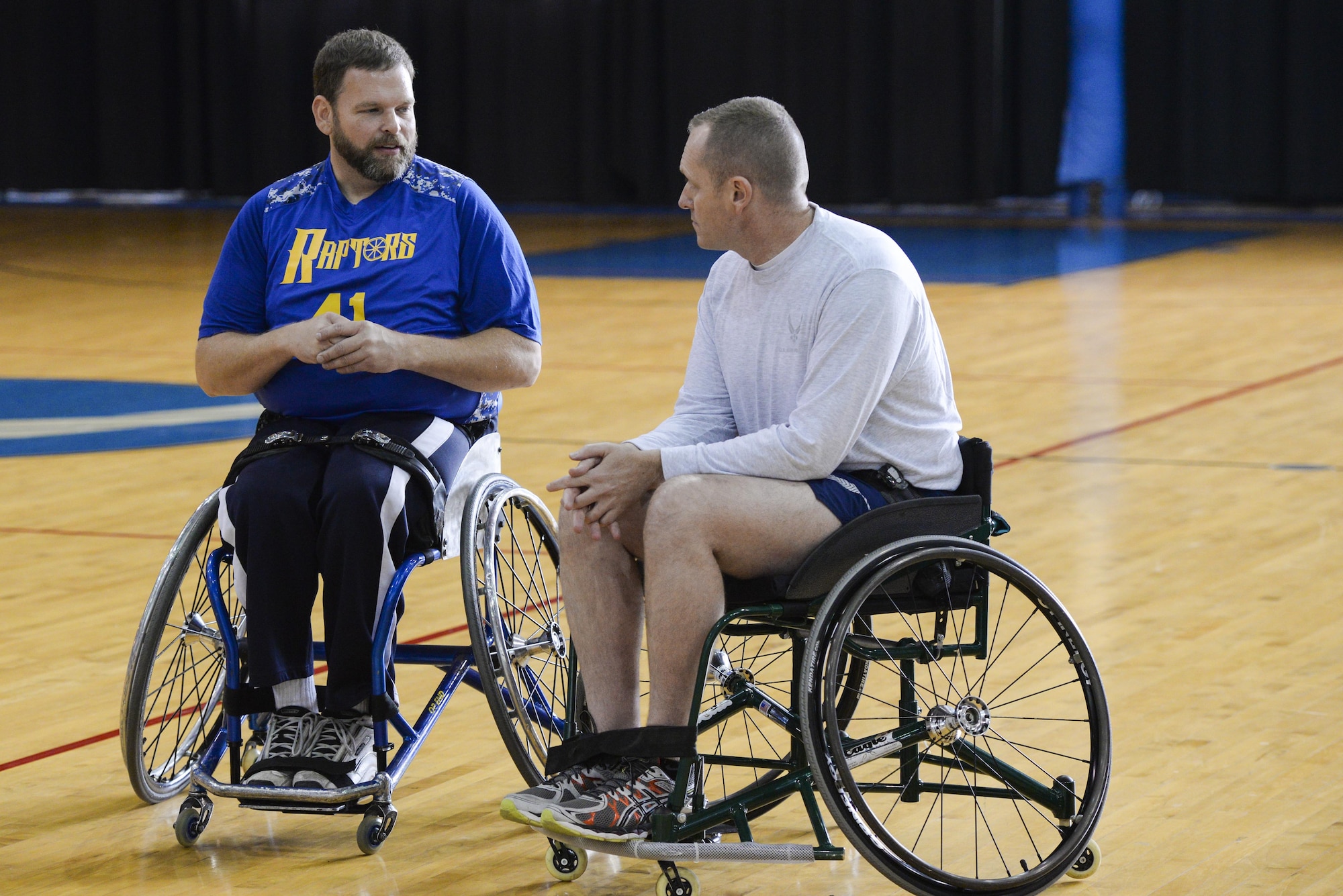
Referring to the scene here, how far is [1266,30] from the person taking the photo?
1129cm

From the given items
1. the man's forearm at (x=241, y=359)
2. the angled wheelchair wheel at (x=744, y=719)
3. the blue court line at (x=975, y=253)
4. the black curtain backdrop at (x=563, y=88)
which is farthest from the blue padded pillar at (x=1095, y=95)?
the man's forearm at (x=241, y=359)

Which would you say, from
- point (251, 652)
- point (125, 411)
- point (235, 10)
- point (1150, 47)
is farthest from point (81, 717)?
point (235, 10)

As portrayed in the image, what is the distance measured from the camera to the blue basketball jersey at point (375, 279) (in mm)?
2350

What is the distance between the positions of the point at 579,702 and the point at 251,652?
38 centimetres

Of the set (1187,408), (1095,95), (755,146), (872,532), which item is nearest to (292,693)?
(872,532)

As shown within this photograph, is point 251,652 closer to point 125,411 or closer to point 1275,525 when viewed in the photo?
point 1275,525

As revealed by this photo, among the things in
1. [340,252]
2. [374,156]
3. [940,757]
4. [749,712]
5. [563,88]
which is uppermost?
[563,88]

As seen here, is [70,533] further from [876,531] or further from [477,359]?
[876,531]

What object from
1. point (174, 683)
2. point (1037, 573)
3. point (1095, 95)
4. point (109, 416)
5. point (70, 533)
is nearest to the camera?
point (174, 683)

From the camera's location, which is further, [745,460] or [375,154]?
[375,154]

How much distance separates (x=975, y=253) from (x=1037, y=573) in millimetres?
6757

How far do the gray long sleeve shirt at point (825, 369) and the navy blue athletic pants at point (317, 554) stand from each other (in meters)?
0.33

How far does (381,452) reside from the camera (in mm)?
2230

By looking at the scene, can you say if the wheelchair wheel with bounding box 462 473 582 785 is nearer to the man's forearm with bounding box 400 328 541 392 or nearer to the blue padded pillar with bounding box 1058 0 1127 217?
the man's forearm with bounding box 400 328 541 392
